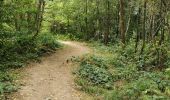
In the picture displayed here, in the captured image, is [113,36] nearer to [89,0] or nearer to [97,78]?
[89,0]

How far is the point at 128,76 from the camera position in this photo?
1659 centimetres

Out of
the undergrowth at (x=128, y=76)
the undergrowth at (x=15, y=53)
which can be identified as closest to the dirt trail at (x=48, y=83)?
the undergrowth at (x=15, y=53)

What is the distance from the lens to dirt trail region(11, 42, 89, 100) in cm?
1245

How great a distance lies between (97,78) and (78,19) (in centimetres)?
2711

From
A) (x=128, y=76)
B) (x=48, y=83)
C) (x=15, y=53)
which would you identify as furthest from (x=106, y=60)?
(x=48, y=83)

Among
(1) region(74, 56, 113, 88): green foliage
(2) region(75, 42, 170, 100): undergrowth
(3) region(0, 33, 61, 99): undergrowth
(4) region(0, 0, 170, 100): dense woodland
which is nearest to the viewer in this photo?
(2) region(75, 42, 170, 100): undergrowth

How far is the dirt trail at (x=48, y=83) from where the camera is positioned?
1245 cm

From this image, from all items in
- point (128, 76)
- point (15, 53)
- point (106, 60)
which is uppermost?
point (15, 53)

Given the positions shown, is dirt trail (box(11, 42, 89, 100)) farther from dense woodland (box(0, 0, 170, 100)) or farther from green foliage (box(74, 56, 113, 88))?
green foliage (box(74, 56, 113, 88))

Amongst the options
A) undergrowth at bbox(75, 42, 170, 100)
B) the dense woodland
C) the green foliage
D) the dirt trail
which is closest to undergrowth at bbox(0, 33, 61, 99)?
the dense woodland

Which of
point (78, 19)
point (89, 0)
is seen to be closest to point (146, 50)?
point (89, 0)

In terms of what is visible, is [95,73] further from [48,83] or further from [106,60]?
[106,60]

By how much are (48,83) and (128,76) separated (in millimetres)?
4658

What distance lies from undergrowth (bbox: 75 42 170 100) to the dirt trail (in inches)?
29.3
